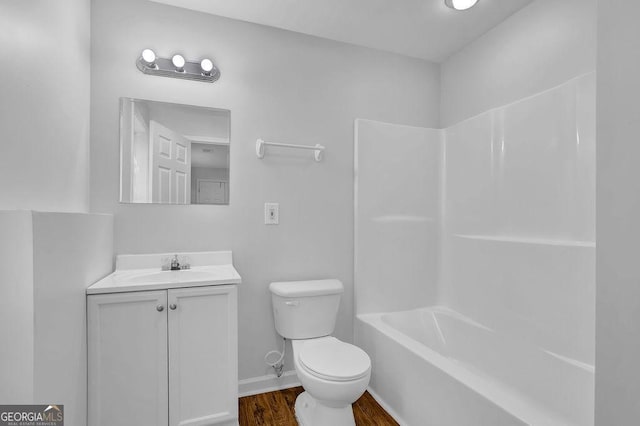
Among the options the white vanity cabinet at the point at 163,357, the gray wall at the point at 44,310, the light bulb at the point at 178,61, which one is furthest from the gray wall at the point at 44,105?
the white vanity cabinet at the point at 163,357

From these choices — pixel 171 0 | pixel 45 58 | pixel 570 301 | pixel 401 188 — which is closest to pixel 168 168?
pixel 45 58

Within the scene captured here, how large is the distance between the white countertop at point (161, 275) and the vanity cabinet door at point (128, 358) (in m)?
0.04

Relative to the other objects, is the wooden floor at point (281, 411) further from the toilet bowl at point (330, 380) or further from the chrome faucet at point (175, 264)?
the chrome faucet at point (175, 264)

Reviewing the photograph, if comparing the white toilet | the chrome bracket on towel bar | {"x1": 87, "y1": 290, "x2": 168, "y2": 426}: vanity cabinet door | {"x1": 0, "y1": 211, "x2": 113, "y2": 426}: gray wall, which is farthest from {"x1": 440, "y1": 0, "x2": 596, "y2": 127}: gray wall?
{"x1": 0, "y1": 211, "x2": 113, "y2": 426}: gray wall

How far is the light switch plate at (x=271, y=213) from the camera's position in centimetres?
215

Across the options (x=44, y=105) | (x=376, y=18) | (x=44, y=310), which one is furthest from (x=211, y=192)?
(x=376, y=18)

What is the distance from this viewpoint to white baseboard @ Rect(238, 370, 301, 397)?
81.8 inches

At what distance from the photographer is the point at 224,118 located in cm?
206

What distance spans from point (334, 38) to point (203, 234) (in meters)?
1.71

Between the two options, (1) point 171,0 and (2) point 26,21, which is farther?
(1) point 171,0

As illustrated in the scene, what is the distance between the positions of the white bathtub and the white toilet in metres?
0.30

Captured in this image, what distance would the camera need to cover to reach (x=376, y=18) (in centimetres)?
208

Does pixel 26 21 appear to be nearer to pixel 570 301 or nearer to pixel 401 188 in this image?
pixel 401 188

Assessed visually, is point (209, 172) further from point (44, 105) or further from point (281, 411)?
point (281, 411)
